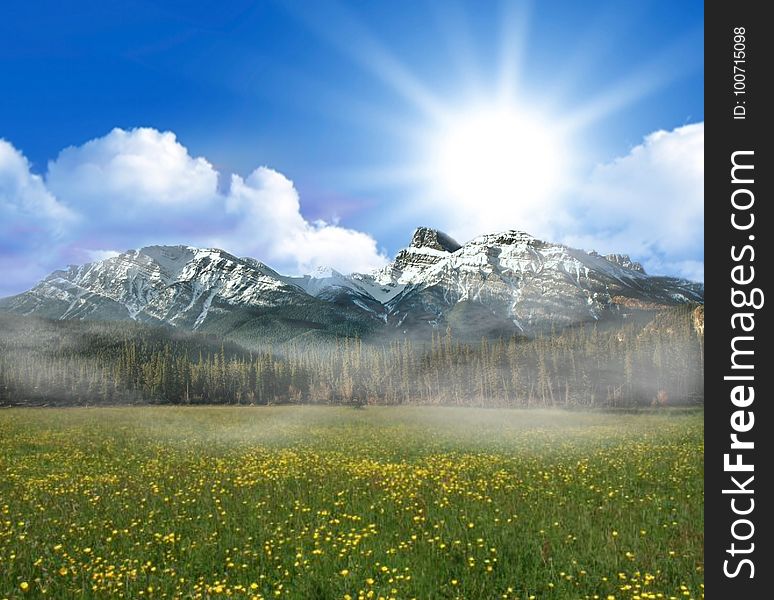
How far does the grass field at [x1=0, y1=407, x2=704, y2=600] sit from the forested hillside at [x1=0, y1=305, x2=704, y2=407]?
9318 centimetres

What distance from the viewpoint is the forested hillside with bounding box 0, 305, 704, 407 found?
111062mm

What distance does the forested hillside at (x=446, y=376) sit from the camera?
111 meters

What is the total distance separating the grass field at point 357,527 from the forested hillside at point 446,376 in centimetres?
9318

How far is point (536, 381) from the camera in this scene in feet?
406

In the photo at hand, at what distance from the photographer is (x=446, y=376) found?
143 meters

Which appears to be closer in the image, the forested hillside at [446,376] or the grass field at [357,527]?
the grass field at [357,527]

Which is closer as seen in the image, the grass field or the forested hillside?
the grass field

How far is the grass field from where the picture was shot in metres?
8.13

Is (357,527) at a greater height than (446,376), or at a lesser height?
greater

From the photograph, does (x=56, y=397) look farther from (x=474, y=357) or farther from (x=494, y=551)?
(x=494, y=551)

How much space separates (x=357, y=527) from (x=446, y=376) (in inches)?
5291

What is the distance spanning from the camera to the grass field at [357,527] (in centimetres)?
813
